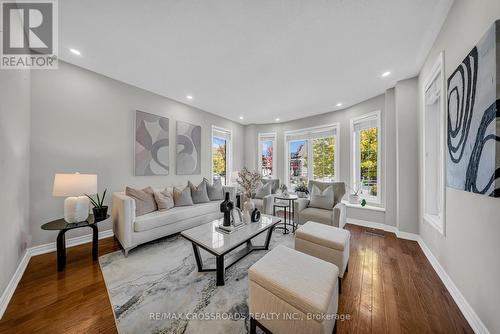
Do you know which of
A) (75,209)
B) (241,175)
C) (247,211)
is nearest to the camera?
(75,209)

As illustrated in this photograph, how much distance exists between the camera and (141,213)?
2576 millimetres

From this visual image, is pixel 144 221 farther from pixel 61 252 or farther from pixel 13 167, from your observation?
pixel 13 167

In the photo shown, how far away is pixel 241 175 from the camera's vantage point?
97.5 inches

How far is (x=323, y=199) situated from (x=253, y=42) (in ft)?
9.10

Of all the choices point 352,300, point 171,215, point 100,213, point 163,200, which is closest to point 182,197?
point 163,200

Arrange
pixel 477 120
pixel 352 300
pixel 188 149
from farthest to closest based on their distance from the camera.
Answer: pixel 188 149 < pixel 352 300 < pixel 477 120

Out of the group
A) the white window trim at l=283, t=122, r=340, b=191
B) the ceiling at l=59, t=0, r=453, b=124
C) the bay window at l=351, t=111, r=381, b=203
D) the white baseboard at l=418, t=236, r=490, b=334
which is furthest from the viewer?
the white window trim at l=283, t=122, r=340, b=191

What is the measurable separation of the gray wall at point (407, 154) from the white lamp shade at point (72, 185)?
182 inches

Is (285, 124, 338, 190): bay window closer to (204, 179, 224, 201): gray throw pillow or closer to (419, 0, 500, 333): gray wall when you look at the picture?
(204, 179, 224, 201): gray throw pillow

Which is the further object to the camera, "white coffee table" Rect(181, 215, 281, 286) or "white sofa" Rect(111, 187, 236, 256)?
"white sofa" Rect(111, 187, 236, 256)

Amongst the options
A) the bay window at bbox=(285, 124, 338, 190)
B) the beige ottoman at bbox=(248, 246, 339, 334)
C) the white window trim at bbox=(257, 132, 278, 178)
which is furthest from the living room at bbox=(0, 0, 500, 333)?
the white window trim at bbox=(257, 132, 278, 178)

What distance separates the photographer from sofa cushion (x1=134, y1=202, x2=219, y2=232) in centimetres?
234

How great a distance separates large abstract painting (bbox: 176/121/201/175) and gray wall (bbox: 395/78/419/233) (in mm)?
4046

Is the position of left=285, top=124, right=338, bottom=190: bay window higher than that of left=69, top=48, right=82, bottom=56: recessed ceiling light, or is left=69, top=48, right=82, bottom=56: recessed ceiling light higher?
left=69, top=48, right=82, bottom=56: recessed ceiling light
